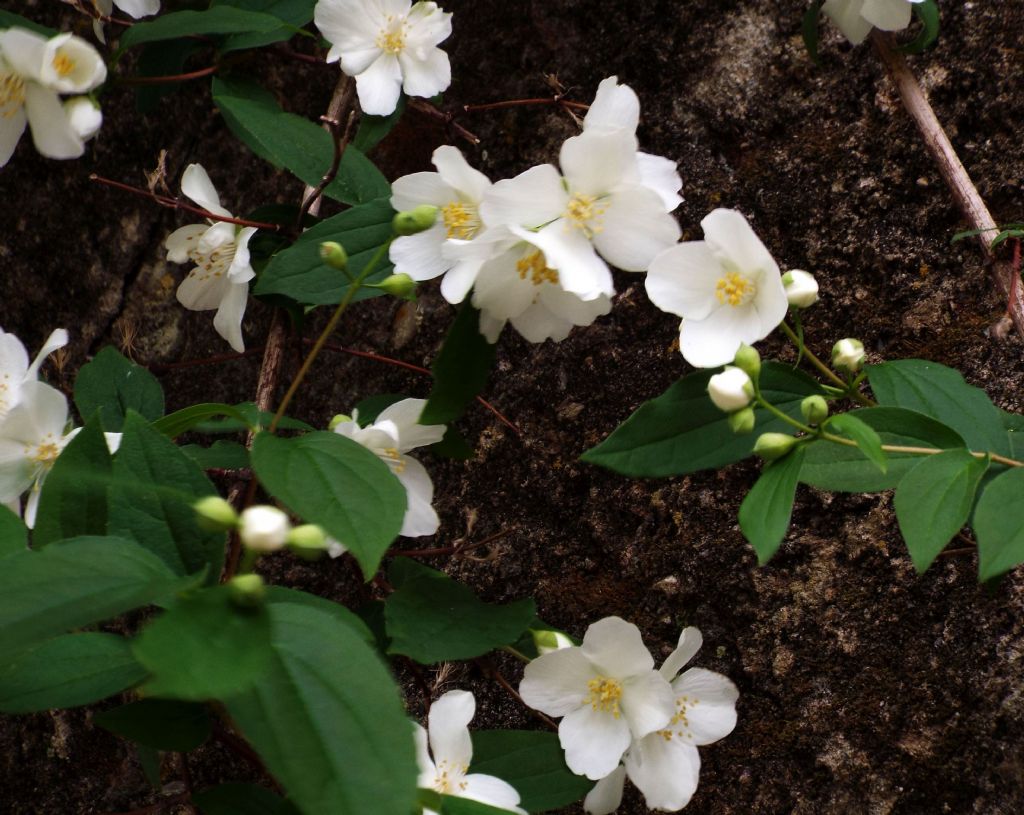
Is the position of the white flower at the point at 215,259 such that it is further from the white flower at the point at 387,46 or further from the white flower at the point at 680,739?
the white flower at the point at 680,739

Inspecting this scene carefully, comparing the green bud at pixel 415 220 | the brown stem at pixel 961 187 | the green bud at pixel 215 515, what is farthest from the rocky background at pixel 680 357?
the green bud at pixel 215 515

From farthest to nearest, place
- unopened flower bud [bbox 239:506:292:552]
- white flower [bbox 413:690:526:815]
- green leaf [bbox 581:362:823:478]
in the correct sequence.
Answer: white flower [bbox 413:690:526:815], green leaf [bbox 581:362:823:478], unopened flower bud [bbox 239:506:292:552]

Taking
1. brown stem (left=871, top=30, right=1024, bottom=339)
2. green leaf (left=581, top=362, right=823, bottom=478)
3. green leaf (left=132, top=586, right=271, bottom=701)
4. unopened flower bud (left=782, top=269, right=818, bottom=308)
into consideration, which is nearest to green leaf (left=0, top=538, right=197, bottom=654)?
green leaf (left=132, top=586, right=271, bottom=701)

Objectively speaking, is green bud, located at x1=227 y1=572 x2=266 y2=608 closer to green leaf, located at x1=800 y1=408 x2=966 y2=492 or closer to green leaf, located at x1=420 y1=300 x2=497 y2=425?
green leaf, located at x1=420 y1=300 x2=497 y2=425

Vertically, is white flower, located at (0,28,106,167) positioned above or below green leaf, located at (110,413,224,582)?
above

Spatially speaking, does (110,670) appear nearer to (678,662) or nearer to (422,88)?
(678,662)

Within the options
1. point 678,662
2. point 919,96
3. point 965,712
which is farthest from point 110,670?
point 919,96
